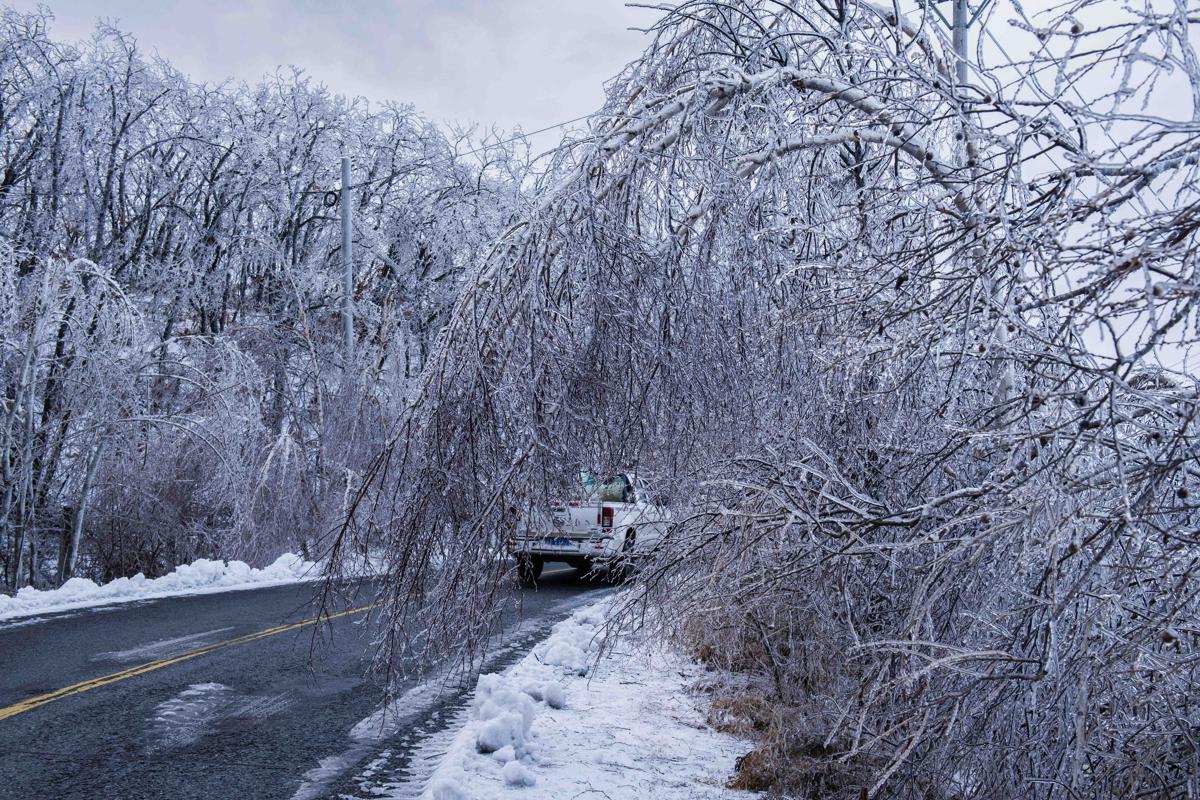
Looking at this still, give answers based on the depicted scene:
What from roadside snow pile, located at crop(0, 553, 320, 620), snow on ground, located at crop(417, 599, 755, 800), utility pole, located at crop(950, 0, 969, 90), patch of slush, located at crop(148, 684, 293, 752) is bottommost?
snow on ground, located at crop(417, 599, 755, 800)

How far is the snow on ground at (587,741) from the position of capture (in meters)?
5.45

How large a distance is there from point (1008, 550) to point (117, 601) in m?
12.2

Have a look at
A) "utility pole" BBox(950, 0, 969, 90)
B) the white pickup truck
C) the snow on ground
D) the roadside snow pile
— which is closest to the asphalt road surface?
the snow on ground

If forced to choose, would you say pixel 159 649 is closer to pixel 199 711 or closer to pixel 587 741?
pixel 199 711

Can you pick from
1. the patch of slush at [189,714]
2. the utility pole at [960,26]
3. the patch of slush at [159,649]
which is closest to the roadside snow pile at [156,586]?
the patch of slush at [159,649]

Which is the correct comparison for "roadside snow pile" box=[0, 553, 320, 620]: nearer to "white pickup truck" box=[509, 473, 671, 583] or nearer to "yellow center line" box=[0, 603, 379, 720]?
"yellow center line" box=[0, 603, 379, 720]

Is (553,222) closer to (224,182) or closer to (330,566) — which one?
(330,566)

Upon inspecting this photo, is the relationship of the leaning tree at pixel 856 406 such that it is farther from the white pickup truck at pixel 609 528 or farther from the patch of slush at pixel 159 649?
the patch of slush at pixel 159 649

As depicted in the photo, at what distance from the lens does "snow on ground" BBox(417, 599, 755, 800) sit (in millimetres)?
5445

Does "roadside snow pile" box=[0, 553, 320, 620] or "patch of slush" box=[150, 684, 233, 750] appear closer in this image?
"patch of slush" box=[150, 684, 233, 750]

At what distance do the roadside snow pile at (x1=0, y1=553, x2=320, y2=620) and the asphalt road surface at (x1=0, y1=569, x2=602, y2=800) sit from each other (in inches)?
41.2

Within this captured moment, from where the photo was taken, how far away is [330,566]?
14.8 ft

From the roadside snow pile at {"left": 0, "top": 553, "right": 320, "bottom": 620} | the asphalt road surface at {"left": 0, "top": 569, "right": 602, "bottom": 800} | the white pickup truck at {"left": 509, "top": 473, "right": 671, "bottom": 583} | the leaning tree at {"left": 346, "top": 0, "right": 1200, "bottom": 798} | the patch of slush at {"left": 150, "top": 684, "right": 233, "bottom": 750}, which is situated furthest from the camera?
the roadside snow pile at {"left": 0, "top": 553, "right": 320, "bottom": 620}

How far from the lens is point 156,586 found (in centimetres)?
1428
